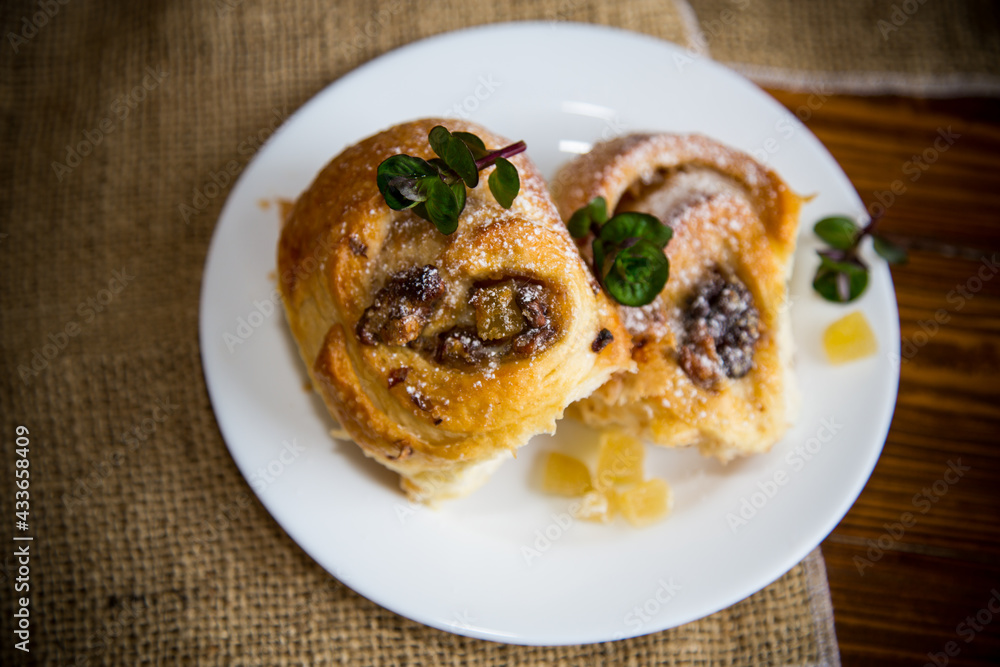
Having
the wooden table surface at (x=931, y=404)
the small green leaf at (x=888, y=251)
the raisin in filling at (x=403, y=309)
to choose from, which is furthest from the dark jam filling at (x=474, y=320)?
the wooden table surface at (x=931, y=404)

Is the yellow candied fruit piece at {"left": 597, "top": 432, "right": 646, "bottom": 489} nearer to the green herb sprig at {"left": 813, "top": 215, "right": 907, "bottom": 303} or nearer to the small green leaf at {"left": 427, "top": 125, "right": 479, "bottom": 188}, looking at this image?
the green herb sprig at {"left": 813, "top": 215, "right": 907, "bottom": 303}

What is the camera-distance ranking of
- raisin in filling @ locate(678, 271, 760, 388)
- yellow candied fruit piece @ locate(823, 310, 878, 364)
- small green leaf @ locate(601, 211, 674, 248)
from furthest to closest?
yellow candied fruit piece @ locate(823, 310, 878, 364), raisin in filling @ locate(678, 271, 760, 388), small green leaf @ locate(601, 211, 674, 248)

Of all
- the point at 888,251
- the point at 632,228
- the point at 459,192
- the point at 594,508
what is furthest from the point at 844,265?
the point at 459,192

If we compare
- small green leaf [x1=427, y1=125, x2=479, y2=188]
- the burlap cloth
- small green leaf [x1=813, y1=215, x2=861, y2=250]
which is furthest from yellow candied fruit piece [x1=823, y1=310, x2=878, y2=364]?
small green leaf [x1=427, y1=125, x2=479, y2=188]

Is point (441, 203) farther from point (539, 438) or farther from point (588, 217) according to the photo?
point (539, 438)

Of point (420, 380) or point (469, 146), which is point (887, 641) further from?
point (469, 146)

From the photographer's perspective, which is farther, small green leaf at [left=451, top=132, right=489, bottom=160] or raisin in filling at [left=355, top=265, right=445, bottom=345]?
Answer: small green leaf at [left=451, top=132, right=489, bottom=160]
